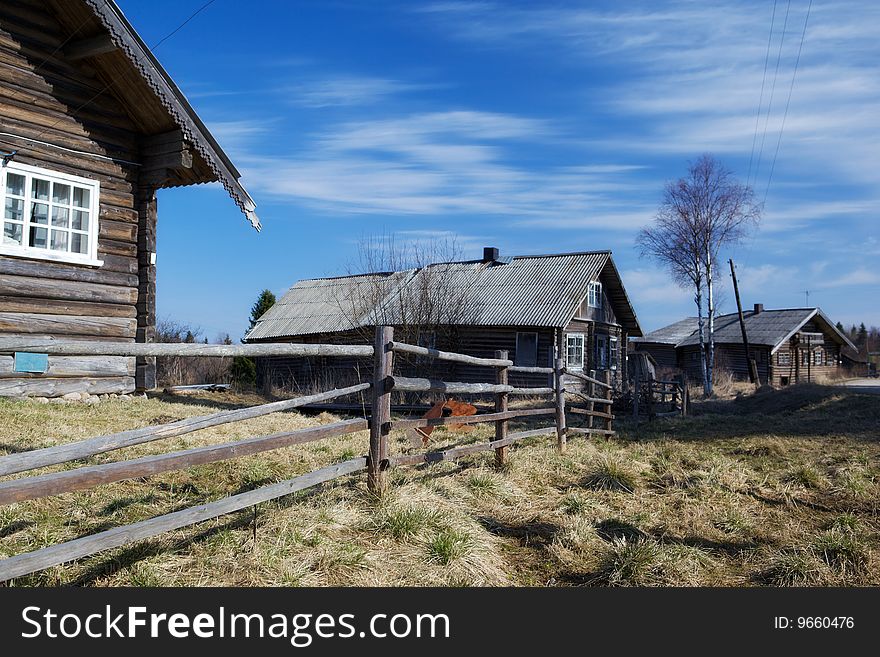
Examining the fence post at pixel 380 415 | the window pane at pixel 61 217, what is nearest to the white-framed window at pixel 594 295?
the window pane at pixel 61 217

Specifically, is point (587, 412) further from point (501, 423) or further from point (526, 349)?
point (526, 349)

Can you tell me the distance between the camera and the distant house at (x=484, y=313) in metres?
22.9

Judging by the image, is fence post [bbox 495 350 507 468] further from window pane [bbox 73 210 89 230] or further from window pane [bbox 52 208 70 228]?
window pane [bbox 52 208 70 228]

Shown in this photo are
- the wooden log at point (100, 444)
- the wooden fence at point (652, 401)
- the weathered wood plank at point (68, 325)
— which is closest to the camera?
the wooden log at point (100, 444)

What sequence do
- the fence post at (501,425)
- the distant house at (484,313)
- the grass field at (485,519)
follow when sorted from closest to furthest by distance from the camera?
the grass field at (485,519) → the fence post at (501,425) → the distant house at (484,313)

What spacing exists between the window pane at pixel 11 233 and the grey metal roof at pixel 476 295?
12632 mm

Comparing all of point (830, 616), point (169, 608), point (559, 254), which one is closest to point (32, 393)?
point (169, 608)

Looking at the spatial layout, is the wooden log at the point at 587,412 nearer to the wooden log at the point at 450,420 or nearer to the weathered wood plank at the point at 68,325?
the wooden log at the point at 450,420

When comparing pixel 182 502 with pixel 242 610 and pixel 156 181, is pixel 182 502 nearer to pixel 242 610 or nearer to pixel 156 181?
pixel 242 610

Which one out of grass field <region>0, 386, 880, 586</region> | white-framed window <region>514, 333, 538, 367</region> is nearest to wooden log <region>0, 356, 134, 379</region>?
grass field <region>0, 386, 880, 586</region>

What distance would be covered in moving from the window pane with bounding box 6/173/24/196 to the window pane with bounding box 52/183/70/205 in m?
0.45

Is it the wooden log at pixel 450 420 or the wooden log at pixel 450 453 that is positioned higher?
the wooden log at pixel 450 420

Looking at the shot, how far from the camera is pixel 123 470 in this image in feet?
12.9

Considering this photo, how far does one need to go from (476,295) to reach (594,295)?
5107 millimetres
